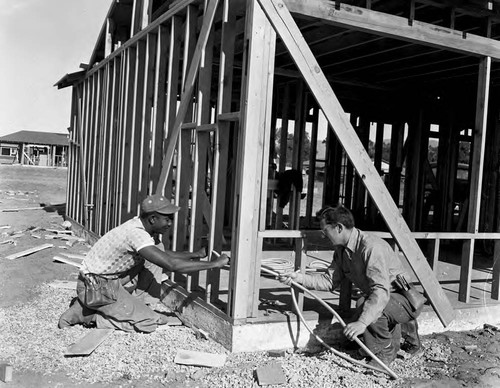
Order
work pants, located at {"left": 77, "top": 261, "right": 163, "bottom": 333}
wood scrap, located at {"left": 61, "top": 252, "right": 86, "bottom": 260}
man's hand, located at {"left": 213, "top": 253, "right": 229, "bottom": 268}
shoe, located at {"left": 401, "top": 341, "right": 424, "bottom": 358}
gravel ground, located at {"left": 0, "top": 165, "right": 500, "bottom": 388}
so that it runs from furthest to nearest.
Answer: wood scrap, located at {"left": 61, "top": 252, "right": 86, "bottom": 260} → work pants, located at {"left": 77, "top": 261, "right": 163, "bottom": 333} → shoe, located at {"left": 401, "top": 341, "right": 424, "bottom": 358} → man's hand, located at {"left": 213, "top": 253, "right": 229, "bottom": 268} → gravel ground, located at {"left": 0, "top": 165, "right": 500, "bottom": 388}

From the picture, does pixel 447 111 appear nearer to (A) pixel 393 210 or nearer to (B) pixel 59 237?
(A) pixel 393 210

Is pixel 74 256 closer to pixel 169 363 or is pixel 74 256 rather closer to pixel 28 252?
pixel 28 252

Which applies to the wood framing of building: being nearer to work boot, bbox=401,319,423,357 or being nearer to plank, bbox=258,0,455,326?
plank, bbox=258,0,455,326

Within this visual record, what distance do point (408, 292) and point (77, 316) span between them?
3.36 meters

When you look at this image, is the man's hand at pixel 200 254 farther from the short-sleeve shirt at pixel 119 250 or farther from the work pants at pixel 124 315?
the work pants at pixel 124 315

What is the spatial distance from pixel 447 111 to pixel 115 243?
8.89 metres

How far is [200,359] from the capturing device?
4.79 metres

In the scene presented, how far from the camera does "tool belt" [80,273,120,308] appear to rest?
5.46 m

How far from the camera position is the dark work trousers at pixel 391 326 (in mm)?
4836

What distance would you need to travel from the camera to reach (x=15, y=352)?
4.94 metres

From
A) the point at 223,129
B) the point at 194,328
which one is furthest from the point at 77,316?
the point at 223,129

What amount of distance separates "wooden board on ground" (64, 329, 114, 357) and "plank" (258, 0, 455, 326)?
297 cm

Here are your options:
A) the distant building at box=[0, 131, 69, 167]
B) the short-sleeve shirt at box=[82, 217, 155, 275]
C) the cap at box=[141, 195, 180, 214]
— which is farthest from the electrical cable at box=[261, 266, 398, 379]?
the distant building at box=[0, 131, 69, 167]

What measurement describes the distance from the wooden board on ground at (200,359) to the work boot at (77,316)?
1260mm
